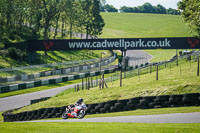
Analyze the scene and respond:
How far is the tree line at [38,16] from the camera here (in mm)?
59694

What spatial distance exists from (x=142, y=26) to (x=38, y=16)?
6992 cm

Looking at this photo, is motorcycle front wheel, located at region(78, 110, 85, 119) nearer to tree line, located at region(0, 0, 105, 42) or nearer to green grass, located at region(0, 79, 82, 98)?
green grass, located at region(0, 79, 82, 98)

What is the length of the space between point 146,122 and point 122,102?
4.02m

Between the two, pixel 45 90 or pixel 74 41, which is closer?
pixel 45 90

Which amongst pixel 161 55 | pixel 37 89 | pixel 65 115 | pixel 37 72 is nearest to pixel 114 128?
pixel 65 115

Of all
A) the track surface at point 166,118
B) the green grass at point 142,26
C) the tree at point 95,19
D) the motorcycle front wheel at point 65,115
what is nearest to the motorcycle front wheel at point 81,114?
the motorcycle front wheel at point 65,115

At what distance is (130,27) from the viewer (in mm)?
132500

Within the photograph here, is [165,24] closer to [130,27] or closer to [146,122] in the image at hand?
[130,27]

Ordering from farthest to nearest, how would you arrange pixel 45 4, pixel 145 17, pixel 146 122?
pixel 145 17 → pixel 45 4 → pixel 146 122

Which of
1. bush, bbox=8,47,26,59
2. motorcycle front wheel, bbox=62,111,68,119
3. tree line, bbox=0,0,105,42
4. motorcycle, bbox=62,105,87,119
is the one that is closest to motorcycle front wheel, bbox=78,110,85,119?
motorcycle, bbox=62,105,87,119

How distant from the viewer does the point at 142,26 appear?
13388cm

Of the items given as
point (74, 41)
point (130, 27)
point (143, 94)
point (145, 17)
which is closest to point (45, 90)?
point (74, 41)

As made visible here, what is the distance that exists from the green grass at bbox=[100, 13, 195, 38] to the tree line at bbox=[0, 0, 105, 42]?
29.2 m

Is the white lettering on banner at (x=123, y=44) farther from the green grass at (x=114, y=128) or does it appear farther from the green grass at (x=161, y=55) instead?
the green grass at (x=114, y=128)
